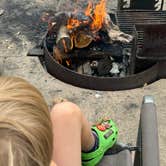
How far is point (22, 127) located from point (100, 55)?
1.97 m

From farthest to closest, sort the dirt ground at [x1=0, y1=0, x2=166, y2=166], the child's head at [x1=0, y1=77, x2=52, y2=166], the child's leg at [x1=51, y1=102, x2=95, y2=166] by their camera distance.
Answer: the dirt ground at [x1=0, y1=0, x2=166, y2=166] < the child's leg at [x1=51, y1=102, x2=95, y2=166] < the child's head at [x1=0, y1=77, x2=52, y2=166]

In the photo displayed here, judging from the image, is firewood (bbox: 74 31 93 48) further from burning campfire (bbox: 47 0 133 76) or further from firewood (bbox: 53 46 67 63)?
firewood (bbox: 53 46 67 63)

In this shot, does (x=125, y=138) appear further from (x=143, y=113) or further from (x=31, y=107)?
(x=31, y=107)

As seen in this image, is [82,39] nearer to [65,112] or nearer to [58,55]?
[58,55]

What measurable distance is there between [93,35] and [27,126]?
1.93 metres

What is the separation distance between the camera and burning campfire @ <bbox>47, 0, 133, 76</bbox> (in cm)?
305

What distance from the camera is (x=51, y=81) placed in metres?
3.13

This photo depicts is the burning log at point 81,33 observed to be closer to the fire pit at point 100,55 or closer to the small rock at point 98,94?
the fire pit at point 100,55

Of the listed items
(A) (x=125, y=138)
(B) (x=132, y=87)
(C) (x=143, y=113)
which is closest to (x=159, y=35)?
(B) (x=132, y=87)

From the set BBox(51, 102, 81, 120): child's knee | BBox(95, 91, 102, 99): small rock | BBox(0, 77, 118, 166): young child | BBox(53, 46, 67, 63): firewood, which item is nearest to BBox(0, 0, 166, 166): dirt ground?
BBox(95, 91, 102, 99): small rock

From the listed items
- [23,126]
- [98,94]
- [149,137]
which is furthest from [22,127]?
[98,94]

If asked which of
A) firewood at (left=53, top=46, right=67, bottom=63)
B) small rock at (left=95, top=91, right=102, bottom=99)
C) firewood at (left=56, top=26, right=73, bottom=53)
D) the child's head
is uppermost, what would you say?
firewood at (left=56, top=26, right=73, bottom=53)

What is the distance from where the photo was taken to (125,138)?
2.71 meters

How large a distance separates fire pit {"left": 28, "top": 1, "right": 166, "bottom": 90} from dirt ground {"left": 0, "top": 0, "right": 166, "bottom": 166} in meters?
0.07
